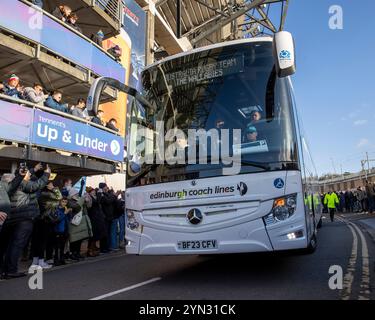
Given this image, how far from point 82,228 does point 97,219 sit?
2.99 feet

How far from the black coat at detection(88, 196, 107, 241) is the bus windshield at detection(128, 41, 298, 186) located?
14.6 feet

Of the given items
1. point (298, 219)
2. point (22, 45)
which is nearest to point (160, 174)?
point (298, 219)

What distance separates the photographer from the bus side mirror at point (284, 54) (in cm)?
480

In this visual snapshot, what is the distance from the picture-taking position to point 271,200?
4.89 metres

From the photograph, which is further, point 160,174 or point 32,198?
point 32,198

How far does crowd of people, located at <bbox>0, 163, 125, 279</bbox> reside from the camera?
7207 millimetres

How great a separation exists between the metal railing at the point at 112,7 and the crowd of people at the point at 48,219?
929cm

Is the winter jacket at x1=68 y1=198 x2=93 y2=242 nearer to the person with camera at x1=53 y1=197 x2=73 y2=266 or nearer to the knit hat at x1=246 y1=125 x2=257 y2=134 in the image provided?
the person with camera at x1=53 y1=197 x2=73 y2=266

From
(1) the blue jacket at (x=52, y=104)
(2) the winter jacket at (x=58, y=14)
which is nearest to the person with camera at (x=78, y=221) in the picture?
(1) the blue jacket at (x=52, y=104)

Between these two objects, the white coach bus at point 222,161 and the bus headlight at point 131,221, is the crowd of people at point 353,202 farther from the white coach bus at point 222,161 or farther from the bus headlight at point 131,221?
Answer: the bus headlight at point 131,221

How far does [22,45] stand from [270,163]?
32.9 feet

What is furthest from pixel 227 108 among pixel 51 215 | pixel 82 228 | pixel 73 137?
pixel 73 137

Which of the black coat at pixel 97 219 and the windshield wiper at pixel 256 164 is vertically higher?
the windshield wiper at pixel 256 164

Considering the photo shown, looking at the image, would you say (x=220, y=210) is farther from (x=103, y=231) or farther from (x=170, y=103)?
(x=103, y=231)
